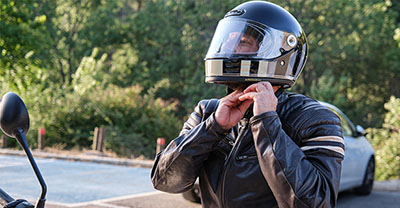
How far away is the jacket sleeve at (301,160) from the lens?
1886mm

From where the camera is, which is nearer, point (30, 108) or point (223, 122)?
point (223, 122)

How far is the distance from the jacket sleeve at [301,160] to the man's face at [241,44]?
1.27 ft

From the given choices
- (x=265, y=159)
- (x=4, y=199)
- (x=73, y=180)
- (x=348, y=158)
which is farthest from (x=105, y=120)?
(x=265, y=159)

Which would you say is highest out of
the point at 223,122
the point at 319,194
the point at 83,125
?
the point at 223,122

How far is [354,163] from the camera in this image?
28.9 ft

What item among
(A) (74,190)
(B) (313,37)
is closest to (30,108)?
(A) (74,190)

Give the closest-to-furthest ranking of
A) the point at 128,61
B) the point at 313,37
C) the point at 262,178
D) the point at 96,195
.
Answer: the point at 262,178
the point at 96,195
the point at 313,37
the point at 128,61

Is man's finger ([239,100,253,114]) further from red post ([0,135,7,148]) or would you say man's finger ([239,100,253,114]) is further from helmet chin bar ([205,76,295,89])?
red post ([0,135,7,148])

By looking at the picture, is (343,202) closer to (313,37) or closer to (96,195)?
(96,195)

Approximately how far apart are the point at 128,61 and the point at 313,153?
2711 cm

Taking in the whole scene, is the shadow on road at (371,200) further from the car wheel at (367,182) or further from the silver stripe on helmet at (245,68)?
the silver stripe on helmet at (245,68)

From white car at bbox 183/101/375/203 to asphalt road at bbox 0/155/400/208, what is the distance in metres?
0.18

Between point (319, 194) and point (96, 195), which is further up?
point (319, 194)

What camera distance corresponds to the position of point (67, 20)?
2698 centimetres
